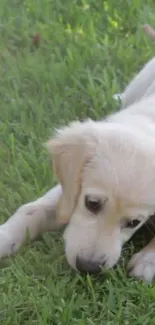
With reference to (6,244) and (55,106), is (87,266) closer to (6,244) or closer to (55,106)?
(6,244)

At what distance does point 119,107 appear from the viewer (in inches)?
201

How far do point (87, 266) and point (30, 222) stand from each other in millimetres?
508

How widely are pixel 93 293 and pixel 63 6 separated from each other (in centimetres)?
307

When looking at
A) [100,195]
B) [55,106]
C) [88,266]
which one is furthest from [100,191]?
[55,106]

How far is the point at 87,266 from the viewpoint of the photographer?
142 inches

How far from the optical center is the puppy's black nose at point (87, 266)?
11.8 ft

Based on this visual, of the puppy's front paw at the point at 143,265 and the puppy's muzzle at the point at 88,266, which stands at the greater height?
the puppy's muzzle at the point at 88,266

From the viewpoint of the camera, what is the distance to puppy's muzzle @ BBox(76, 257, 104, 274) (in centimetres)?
360

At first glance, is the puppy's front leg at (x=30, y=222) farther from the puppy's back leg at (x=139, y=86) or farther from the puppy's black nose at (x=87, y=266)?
the puppy's back leg at (x=139, y=86)

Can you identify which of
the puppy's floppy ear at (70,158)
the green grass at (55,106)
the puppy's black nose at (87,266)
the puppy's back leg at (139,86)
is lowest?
the green grass at (55,106)

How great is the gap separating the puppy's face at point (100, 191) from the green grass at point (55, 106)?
0.17 m

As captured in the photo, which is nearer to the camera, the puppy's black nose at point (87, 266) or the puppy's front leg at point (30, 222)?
the puppy's black nose at point (87, 266)

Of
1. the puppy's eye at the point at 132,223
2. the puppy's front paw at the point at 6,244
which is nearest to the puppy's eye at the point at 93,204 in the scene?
the puppy's eye at the point at 132,223

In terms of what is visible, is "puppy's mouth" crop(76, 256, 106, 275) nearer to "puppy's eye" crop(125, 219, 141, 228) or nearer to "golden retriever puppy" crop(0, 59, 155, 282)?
"golden retriever puppy" crop(0, 59, 155, 282)
